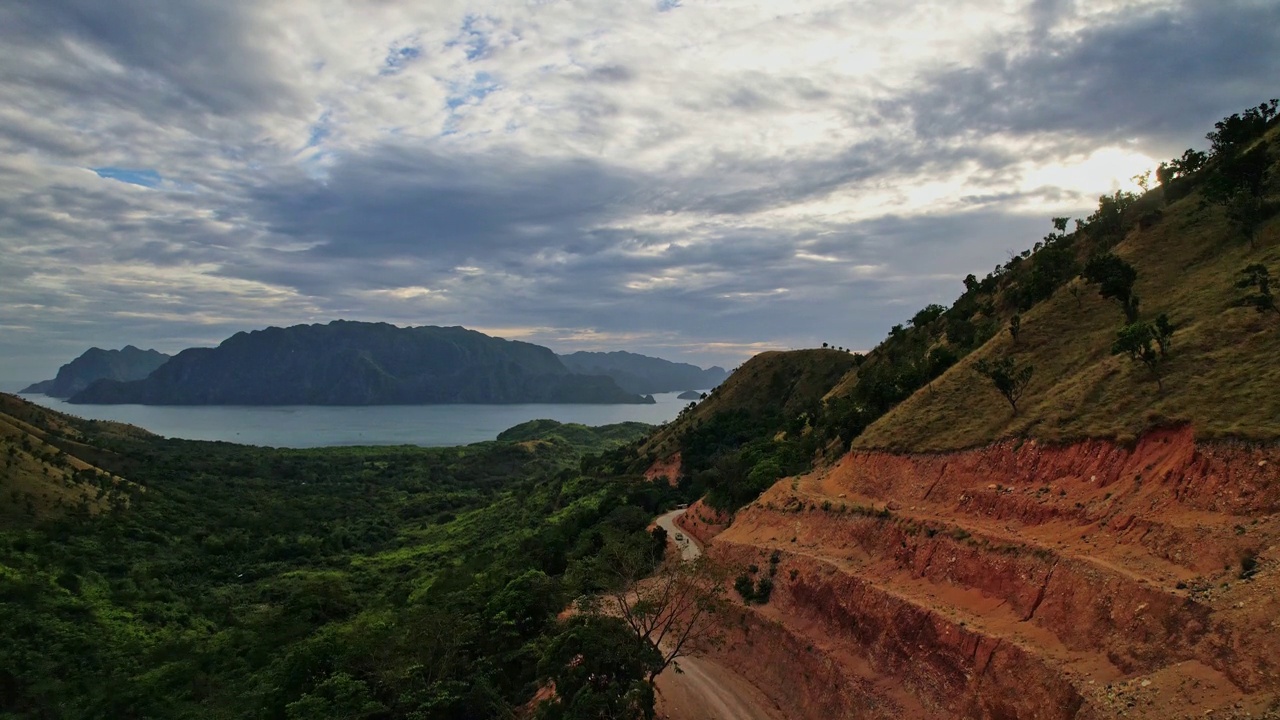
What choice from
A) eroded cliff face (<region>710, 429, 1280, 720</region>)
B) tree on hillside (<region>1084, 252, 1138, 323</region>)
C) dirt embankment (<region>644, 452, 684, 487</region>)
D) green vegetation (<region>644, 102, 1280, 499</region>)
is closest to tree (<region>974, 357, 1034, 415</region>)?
green vegetation (<region>644, 102, 1280, 499</region>)

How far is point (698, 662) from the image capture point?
2923cm

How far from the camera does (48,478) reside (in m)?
64.6

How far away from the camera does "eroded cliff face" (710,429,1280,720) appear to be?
14.2 meters

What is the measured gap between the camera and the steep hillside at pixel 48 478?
58000 millimetres

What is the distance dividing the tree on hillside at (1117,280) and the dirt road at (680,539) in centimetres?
2600

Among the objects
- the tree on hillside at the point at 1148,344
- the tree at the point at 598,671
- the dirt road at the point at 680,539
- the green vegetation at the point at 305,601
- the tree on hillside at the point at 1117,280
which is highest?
the tree on hillside at the point at 1117,280

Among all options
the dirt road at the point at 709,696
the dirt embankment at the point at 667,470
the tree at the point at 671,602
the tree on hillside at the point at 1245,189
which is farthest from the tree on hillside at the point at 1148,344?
the dirt embankment at the point at 667,470

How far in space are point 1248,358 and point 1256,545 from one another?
9630 millimetres

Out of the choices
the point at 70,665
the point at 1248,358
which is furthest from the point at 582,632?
the point at 70,665

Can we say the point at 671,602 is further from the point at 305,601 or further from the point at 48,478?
the point at 48,478

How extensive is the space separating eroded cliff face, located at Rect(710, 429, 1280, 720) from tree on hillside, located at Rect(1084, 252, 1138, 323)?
449 inches

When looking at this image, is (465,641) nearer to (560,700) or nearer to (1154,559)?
(560,700)

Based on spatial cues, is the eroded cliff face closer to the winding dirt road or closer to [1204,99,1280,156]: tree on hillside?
the winding dirt road

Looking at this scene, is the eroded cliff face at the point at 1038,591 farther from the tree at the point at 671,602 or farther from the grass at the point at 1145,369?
the tree at the point at 671,602
